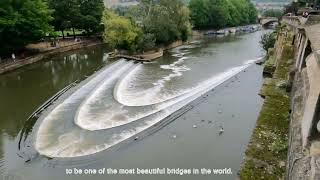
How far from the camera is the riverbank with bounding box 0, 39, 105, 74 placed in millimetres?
35625

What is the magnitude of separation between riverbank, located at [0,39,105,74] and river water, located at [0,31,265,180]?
1.22m

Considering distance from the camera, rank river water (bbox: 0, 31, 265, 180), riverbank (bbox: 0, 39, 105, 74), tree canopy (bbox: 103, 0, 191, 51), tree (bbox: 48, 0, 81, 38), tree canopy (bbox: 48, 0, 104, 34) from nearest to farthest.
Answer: river water (bbox: 0, 31, 265, 180) < riverbank (bbox: 0, 39, 105, 74) < tree canopy (bbox: 103, 0, 191, 51) < tree (bbox: 48, 0, 81, 38) < tree canopy (bbox: 48, 0, 104, 34)

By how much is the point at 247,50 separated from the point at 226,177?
38.3m

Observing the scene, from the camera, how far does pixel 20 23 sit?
125 feet

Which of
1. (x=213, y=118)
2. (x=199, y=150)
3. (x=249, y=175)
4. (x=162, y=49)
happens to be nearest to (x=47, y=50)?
Result: (x=162, y=49)

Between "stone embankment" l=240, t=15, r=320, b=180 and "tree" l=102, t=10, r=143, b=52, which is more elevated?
"tree" l=102, t=10, r=143, b=52

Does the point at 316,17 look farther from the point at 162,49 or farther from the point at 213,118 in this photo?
the point at 162,49

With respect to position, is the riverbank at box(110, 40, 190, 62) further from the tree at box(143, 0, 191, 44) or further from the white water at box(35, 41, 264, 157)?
the white water at box(35, 41, 264, 157)

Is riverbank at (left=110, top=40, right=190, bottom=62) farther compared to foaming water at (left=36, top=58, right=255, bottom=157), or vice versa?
riverbank at (left=110, top=40, right=190, bottom=62)

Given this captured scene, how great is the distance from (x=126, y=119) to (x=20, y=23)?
23.6m

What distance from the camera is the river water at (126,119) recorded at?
15922mm

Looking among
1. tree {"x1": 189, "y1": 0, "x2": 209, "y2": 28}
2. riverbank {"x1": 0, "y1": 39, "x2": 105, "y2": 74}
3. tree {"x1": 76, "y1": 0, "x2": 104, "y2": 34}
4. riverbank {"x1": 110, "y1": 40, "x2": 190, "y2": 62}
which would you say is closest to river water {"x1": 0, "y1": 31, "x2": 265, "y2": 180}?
riverbank {"x1": 0, "y1": 39, "x2": 105, "y2": 74}

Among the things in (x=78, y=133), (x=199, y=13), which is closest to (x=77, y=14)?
(x=199, y=13)

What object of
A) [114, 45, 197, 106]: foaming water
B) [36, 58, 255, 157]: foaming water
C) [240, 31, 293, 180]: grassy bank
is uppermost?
[240, 31, 293, 180]: grassy bank
